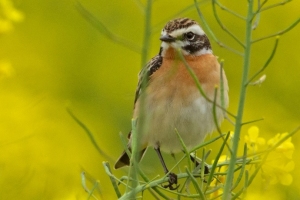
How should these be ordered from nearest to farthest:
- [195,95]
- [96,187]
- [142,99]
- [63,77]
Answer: [142,99], [96,187], [195,95], [63,77]

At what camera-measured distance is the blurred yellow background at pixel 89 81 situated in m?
6.09

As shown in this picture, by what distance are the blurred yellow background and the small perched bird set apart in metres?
0.68

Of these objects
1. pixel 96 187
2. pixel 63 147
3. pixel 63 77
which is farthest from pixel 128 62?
pixel 96 187

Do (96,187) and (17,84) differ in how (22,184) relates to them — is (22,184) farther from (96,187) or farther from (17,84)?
(17,84)

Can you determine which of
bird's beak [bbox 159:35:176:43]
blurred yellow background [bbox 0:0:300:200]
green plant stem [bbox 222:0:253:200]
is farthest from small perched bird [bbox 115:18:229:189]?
green plant stem [bbox 222:0:253:200]

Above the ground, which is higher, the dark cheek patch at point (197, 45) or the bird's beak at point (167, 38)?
the bird's beak at point (167, 38)

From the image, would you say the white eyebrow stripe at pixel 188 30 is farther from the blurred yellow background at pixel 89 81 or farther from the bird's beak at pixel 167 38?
the blurred yellow background at pixel 89 81

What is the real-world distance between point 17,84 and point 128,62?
1.88 meters

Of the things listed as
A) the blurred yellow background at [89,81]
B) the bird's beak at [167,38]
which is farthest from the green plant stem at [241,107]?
the blurred yellow background at [89,81]

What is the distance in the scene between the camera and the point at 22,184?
3287mm

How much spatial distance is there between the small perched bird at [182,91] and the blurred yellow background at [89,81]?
0.68 meters

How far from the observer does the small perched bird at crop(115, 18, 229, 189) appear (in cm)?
475

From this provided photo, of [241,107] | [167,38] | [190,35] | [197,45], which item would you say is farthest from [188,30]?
[241,107]

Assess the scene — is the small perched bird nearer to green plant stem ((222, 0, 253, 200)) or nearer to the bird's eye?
the bird's eye
